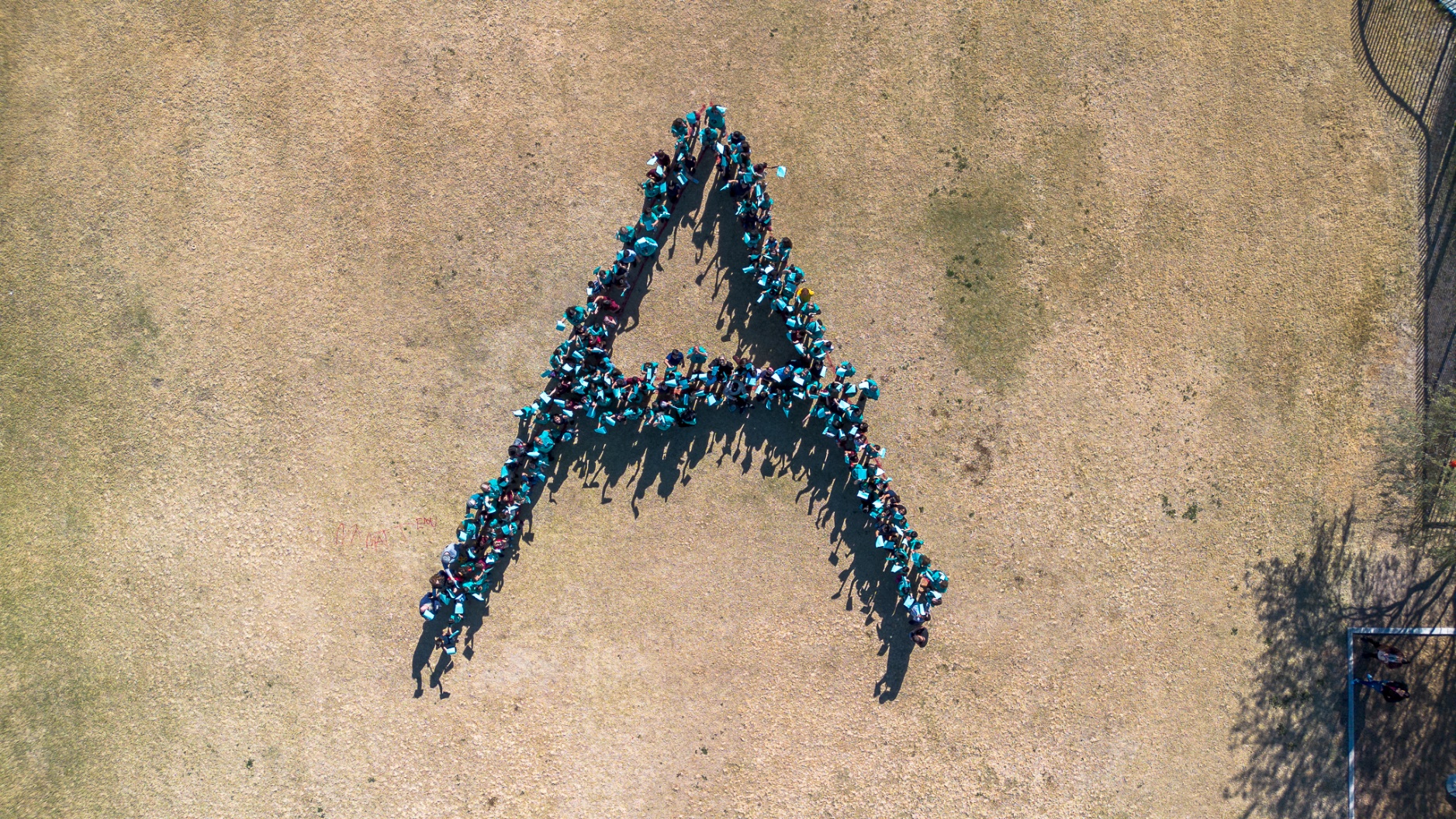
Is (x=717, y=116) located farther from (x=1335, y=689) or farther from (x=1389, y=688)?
(x=1389, y=688)

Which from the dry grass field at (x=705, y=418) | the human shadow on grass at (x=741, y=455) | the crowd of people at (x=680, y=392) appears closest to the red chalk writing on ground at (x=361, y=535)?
the dry grass field at (x=705, y=418)

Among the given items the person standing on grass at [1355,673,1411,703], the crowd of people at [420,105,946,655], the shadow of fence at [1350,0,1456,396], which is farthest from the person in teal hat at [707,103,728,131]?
the person standing on grass at [1355,673,1411,703]

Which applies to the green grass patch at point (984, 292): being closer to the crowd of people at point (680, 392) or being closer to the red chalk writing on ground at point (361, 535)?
the crowd of people at point (680, 392)

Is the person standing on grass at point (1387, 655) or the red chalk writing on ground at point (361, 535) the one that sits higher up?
the person standing on grass at point (1387, 655)

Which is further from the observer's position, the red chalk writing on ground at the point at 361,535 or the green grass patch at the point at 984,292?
the green grass patch at the point at 984,292

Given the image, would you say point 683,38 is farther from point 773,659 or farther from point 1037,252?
point 773,659

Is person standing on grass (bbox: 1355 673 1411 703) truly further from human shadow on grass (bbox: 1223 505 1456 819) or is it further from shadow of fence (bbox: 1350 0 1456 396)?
shadow of fence (bbox: 1350 0 1456 396)

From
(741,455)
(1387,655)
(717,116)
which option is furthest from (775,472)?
(1387,655)
